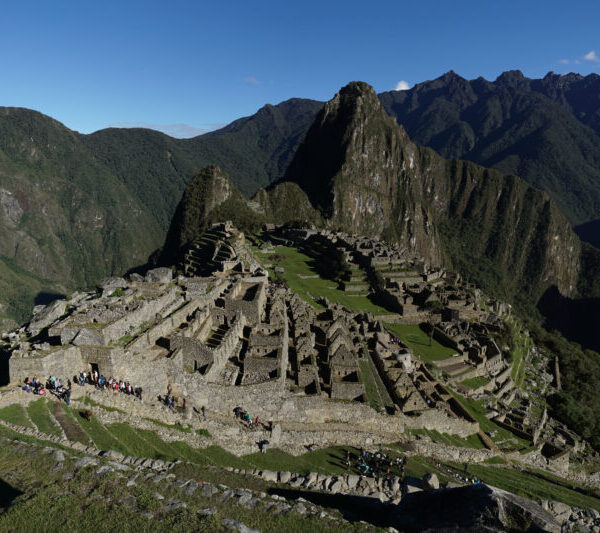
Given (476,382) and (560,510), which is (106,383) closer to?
(560,510)

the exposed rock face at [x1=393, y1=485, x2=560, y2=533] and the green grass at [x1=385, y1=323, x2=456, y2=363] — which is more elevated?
the exposed rock face at [x1=393, y1=485, x2=560, y2=533]

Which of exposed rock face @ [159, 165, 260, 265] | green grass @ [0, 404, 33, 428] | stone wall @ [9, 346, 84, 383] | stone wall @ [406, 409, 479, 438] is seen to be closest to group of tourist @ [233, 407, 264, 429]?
stone wall @ [9, 346, 84, 383]

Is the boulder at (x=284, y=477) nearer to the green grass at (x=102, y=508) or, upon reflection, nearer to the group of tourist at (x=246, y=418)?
the green grass at (x=102, y=508)

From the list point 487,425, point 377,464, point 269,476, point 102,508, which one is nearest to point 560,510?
point 377,464

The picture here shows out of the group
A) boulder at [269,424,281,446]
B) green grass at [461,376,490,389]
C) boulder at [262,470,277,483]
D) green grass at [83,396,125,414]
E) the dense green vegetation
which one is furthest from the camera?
the dense green vegetation

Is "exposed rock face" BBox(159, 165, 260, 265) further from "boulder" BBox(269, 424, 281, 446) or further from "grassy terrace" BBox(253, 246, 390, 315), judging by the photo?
"boulder" BBox(269, 424, 281, 446)

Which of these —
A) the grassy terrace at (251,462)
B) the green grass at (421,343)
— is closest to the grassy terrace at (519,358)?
the green grass at (421,343)
